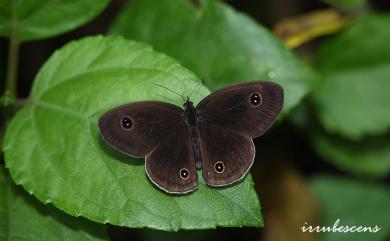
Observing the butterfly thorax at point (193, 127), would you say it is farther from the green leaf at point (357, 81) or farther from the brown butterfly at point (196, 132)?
the green leaf at point (357, 81)

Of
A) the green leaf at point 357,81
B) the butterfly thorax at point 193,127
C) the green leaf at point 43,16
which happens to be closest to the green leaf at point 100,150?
the butterfly thorax at point 193,127

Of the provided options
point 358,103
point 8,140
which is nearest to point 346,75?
point 358,103

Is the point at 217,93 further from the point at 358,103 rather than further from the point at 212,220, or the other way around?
the point at 358,103

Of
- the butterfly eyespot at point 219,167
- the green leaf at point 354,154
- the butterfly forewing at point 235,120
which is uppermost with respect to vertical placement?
the butterfly forewing at point 235,120

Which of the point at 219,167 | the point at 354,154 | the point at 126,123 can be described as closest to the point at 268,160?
the point at 354,154

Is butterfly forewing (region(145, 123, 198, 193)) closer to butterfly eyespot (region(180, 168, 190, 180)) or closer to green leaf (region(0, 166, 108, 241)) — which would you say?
butterfly eyespot (region(180, 168, 190, 180))

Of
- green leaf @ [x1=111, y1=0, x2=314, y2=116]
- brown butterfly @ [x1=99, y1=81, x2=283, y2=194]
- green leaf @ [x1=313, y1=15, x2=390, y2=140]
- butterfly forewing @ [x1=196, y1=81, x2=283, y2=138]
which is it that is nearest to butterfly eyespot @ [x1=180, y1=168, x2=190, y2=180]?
brown butterfly @ [x1=99, y1=81, x2=283, y2=194]

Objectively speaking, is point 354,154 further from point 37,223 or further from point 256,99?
point 37,223
